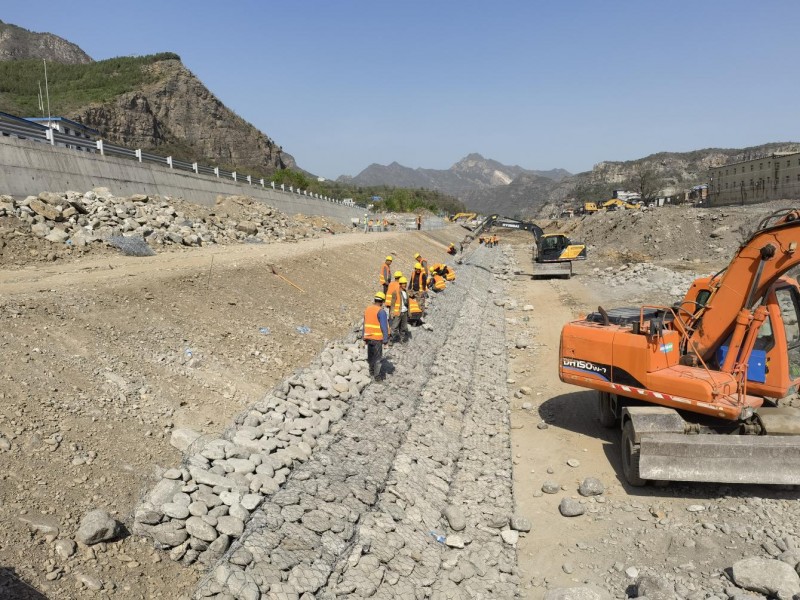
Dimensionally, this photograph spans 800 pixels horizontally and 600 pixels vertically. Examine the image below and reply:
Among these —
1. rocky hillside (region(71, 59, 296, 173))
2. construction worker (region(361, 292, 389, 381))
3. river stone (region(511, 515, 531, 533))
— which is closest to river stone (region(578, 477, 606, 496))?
river stone (region(511, 515, 531, 533))

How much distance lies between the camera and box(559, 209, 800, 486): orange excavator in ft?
21.9

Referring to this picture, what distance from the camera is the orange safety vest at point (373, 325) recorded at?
9188 mm

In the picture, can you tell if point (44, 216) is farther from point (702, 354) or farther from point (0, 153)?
point (702, 354)

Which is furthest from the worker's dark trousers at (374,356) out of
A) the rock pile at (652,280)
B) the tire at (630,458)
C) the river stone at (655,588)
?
the rock pile at (652,280)

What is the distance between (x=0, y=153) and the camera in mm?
14445

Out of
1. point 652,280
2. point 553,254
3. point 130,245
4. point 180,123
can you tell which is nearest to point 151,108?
point 180,123

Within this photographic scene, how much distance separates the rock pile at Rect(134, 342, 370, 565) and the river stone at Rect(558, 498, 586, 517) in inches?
130

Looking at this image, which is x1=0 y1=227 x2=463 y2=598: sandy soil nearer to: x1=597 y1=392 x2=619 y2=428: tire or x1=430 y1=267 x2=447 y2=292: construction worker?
x1=430 y1=267 x2=447 y2=292: construction worker

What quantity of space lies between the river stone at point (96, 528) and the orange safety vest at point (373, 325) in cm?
504

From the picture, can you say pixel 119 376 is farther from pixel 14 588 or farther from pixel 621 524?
pixel 621 524

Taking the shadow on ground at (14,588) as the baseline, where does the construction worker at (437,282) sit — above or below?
above

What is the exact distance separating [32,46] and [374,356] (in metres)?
143

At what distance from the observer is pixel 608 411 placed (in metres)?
9.17

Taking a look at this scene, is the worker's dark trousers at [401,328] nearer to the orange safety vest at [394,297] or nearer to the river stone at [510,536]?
the orange safety vest at [394,297]
